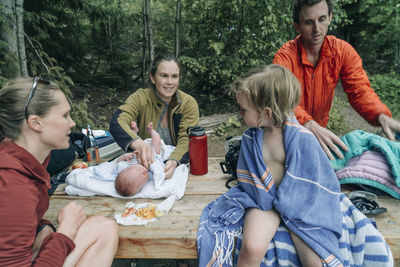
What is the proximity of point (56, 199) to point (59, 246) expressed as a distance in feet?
2.72

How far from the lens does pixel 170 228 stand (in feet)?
5.39

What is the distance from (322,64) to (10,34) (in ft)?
11.3

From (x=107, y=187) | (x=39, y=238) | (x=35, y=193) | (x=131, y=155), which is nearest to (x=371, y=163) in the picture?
(x=131, y=155)

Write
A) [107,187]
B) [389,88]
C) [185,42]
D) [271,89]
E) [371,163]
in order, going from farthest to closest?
[389,88] → [185,42] → [107,187] → [371,163] → [271,89]

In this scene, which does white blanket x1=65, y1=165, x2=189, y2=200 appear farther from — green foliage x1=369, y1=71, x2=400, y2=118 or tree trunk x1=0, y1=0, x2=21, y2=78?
green foliage x1=369, y1=71, x2=400, y2=118

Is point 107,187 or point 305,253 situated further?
point 107,187

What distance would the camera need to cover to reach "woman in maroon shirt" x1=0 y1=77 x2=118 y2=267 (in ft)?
3.69

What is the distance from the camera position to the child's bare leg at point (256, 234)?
1415 mm

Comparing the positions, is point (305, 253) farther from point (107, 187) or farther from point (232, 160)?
point (107, 187)

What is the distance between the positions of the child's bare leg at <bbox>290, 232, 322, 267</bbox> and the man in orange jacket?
107cm

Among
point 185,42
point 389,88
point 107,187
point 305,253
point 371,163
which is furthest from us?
point 389,88

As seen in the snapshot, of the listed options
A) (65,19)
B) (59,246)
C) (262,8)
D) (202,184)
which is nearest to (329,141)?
(202,184)

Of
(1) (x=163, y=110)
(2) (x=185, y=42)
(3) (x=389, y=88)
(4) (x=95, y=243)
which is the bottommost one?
(4) (x=95, y=243)

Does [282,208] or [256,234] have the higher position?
[282,208]
